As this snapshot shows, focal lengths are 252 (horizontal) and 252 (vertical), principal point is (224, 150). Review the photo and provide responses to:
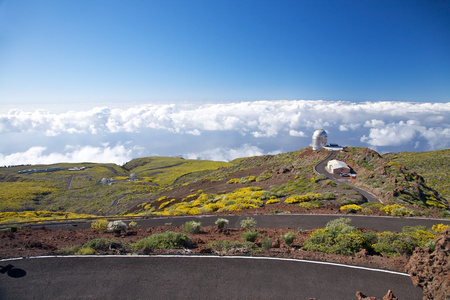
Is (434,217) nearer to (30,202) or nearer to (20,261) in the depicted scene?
(20,261)

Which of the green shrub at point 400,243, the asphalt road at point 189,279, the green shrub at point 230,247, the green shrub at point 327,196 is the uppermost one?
the green shrub at point 400,243

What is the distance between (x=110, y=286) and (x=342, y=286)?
6451 millimetres

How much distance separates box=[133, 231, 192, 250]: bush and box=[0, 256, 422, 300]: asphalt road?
1.02 m

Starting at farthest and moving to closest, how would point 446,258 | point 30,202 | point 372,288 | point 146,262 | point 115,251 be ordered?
point 30,202 → point 115,251 → point 146,262 → point 372,288 → point 446,258

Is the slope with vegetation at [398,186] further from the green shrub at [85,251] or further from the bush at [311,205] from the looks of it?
the green shrub at [85,251]

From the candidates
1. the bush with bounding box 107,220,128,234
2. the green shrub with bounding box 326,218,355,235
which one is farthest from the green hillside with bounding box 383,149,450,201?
the bush with bounding box 107,220,128,234

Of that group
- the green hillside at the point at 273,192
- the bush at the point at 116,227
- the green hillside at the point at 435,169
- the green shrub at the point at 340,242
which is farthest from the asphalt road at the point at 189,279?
the green hillside at the point at 435,169

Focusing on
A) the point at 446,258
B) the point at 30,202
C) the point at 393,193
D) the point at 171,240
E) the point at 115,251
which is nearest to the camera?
the point at 446,258

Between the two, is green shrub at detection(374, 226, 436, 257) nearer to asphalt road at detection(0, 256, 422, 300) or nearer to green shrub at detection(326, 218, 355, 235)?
green shrub at detection(326, 218, 355, 235)

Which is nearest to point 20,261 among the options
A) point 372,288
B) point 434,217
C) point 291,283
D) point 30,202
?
point 291,283

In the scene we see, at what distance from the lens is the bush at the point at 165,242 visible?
9469mm

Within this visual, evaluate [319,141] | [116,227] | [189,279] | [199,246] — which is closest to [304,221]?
[199,246]

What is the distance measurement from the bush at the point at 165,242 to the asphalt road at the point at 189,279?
40.3 inches

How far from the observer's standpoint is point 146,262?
8.23m
